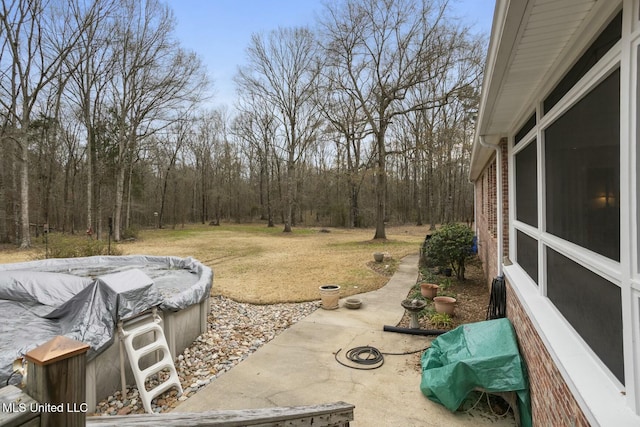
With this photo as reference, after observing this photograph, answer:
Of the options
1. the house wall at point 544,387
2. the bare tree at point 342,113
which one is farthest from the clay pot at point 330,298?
the bare tree at point 342,113

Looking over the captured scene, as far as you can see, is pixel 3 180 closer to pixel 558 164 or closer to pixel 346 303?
pixel 346 303

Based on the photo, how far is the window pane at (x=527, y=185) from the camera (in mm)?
3035

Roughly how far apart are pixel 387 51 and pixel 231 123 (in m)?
19.2

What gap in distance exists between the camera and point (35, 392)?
777 millimetres

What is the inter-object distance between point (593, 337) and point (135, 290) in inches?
159

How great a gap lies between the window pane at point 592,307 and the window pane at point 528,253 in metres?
0.71

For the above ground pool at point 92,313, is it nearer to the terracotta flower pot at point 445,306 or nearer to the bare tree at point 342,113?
the terracotta flower pot at point 445,306

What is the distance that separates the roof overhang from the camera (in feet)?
5.09

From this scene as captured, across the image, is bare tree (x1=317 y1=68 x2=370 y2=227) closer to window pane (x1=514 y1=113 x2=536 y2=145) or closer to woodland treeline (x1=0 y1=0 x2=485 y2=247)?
woodland treeline (x1=0 y1=0 x2=485 y2=247)

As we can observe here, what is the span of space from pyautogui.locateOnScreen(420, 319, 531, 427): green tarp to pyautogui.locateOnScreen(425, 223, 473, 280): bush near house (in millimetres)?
4466

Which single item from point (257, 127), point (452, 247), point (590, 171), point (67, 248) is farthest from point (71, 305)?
point (257, 127)

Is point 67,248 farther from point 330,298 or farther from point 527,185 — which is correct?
point 527,185

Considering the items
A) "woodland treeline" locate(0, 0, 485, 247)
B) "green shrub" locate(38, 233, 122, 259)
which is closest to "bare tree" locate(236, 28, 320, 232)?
"woodland treeline" locate(0, 0, 485, 247)

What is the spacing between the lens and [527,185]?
3.37 m
